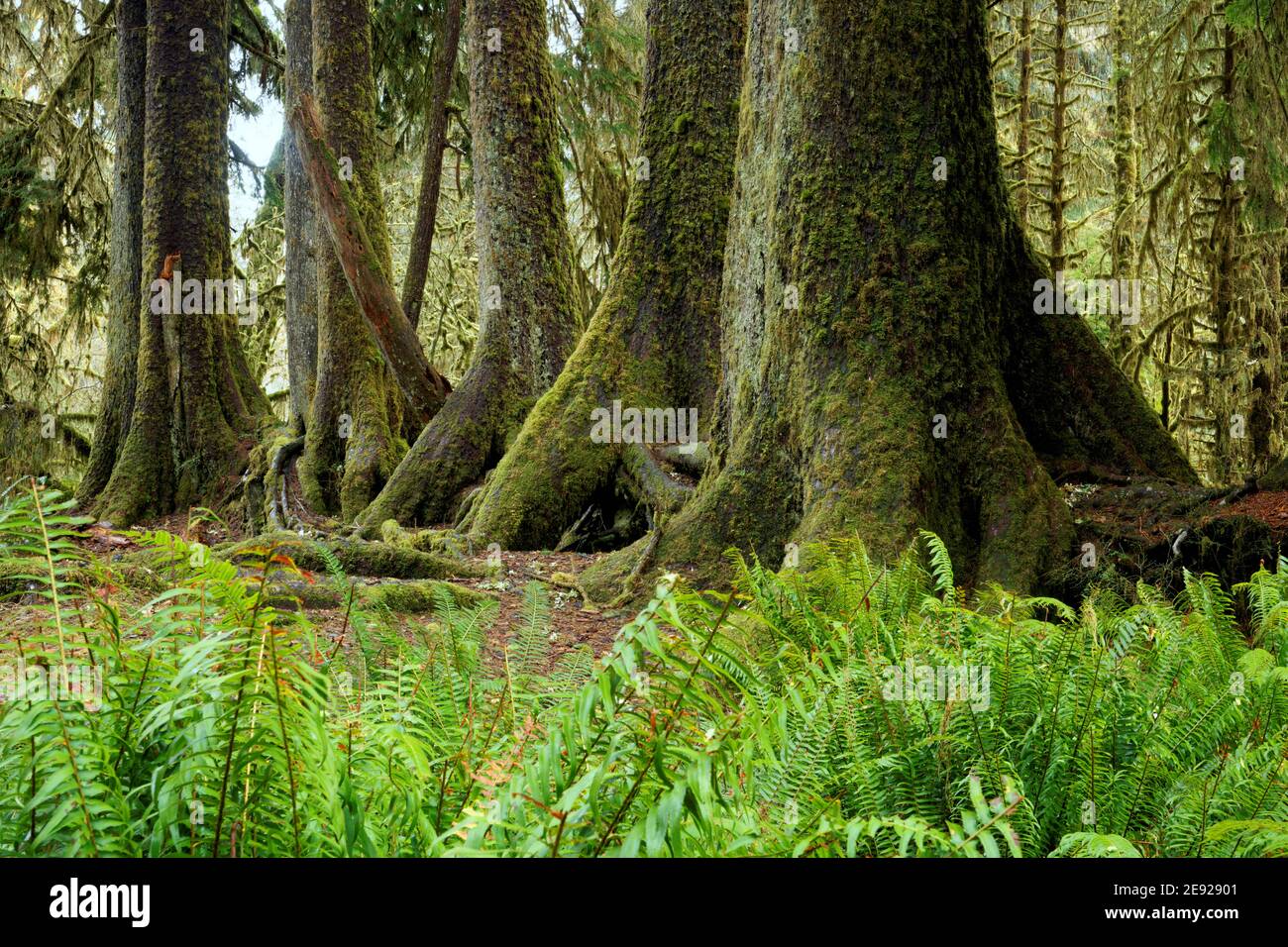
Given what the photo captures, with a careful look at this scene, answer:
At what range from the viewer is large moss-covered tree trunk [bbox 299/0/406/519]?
1076 cm

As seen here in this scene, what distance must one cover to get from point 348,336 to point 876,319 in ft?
22.1

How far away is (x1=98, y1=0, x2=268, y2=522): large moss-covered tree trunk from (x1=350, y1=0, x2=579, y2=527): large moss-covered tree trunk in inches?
149

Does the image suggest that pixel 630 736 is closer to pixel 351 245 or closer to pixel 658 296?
pixel 658 296

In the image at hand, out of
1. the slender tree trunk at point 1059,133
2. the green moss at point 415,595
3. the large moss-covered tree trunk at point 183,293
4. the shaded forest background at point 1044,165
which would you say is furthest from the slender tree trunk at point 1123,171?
the large moss-covered tree trunk at point 183,293

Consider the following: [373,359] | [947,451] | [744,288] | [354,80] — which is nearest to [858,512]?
[947,451]

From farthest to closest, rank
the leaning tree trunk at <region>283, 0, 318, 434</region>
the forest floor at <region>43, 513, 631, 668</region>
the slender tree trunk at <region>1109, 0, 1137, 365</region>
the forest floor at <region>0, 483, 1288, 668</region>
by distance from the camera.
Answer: the slender tree trunk at <region>1109, 0, 1137, 365</region> → the leaning tree trunk at <region>283, 0, 318, 434</region> → the forest floor at <region>0, 483, 1288, 668</region> → the forest floor at <region>43, 513, 631, 668</region>

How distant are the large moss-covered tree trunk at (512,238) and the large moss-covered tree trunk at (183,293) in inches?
149

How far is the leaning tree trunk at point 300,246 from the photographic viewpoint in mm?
12352

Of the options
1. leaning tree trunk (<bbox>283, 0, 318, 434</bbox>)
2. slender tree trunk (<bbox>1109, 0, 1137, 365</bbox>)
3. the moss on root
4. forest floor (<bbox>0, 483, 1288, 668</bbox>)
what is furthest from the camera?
slender tree trunk (<bbox>1109, 0, 1137, 365</bbox>)

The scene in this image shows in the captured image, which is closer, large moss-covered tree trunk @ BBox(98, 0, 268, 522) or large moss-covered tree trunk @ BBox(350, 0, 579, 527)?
large moss-covered tree trunk @ BBox(350, 0, 579, 527)

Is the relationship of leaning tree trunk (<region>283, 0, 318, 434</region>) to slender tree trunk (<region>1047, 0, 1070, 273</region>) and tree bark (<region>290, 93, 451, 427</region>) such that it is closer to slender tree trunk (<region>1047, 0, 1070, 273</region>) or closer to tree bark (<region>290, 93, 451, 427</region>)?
tree bark (<region>290, 93, 451, 427</region>)

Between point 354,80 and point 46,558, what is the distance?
10.3 m
